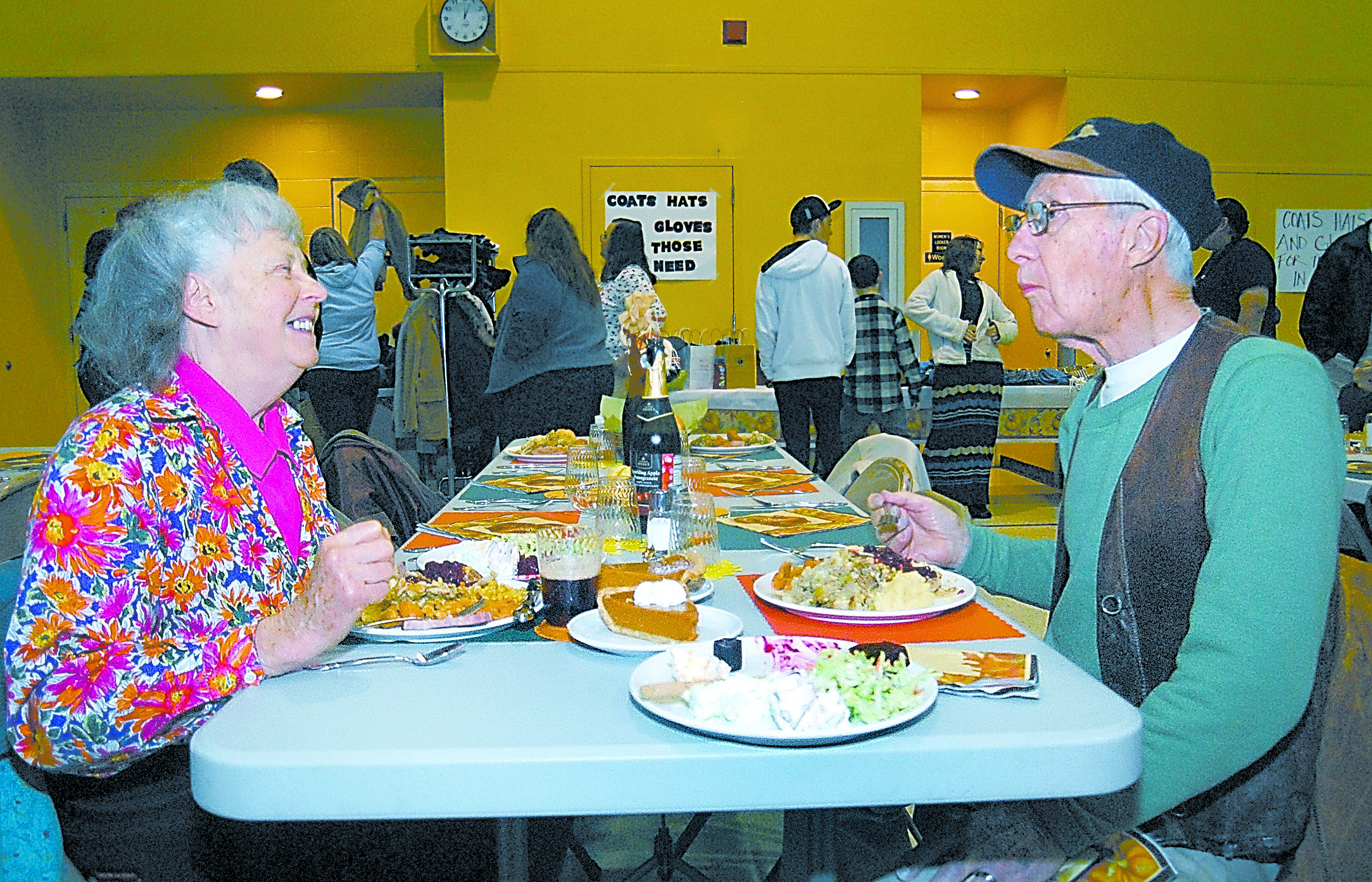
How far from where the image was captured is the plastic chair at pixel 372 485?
2.33 metres

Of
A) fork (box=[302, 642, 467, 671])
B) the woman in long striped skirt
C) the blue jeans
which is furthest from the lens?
the blue jeans

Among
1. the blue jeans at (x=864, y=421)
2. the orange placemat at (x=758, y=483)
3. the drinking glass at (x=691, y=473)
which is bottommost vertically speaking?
the blue jeans at (x=864, y=421)

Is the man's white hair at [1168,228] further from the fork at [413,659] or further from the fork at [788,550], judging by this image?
the fork at [413,659]

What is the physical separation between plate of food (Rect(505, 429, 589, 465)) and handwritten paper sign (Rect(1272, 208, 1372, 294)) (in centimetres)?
732

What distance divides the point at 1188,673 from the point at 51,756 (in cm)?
125

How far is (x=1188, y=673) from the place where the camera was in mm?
1190

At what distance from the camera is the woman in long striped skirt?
6172 mm

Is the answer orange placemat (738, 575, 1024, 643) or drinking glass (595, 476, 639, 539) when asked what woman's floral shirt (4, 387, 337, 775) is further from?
drinking glass (595, 476, 639, 539)

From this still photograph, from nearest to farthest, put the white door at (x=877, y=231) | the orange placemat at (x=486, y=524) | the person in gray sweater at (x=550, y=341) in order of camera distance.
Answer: the orange placemat at (x=486, y=524) → the person in gray sweater at (x=550, y=341) → the white door at (x=877, y=231)

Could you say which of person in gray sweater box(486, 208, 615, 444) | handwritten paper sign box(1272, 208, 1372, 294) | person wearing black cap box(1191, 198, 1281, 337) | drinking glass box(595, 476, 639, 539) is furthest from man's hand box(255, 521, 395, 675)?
handwritten paper sign box(1272, 208, 1372, 294)

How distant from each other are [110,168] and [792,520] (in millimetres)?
9988

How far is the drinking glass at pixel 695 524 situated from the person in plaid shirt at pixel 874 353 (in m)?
4.44

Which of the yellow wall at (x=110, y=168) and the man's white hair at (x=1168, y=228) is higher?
the yellow wall at (x=110, y=168)

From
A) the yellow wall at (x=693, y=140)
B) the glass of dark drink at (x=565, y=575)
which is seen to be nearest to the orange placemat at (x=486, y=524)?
the glass of dark drink at (x=565, y=575)
